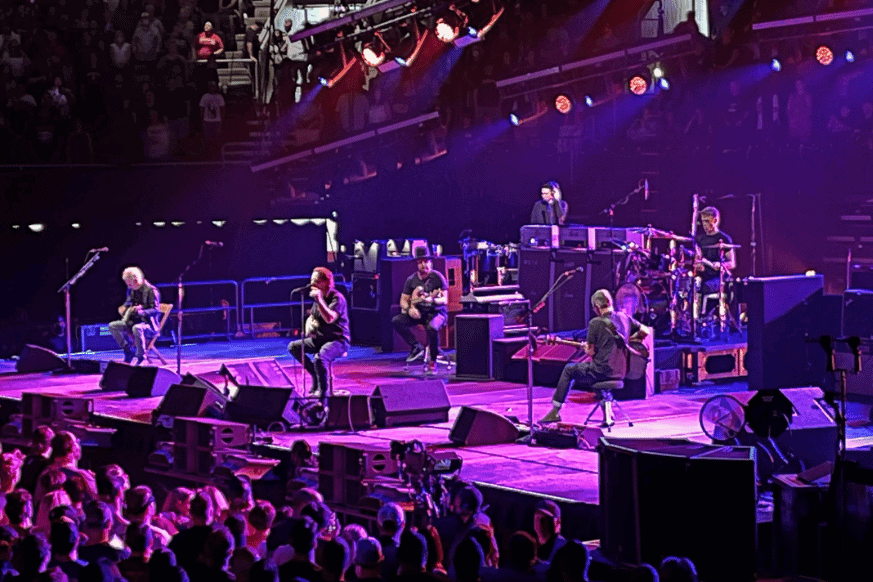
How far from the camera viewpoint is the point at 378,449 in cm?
1212

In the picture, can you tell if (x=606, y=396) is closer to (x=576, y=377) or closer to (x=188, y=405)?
(x=576, y=377)

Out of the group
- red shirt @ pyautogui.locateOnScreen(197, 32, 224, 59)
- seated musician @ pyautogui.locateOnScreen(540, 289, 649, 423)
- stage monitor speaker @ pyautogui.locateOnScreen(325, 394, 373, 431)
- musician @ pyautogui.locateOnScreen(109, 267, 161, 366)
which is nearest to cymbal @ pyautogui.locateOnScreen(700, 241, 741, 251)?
seated musician @ pyautogui.locateOnScreen(540, 289, 649, 423)

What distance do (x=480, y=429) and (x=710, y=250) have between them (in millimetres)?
5558

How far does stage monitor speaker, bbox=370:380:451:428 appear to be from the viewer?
1445 centimetres

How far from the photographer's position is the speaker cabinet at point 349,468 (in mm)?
12062

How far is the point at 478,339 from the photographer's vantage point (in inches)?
680

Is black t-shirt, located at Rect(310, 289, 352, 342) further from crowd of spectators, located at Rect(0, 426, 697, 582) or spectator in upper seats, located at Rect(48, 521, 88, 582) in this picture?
spectator in upper seats, located at Rect(48, 521, 88, 582)

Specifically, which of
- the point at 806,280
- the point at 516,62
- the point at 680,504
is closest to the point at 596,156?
the point at 516,62

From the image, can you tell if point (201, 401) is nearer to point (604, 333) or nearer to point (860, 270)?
point (604, 333)

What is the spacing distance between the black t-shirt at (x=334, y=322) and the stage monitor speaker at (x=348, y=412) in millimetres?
1004

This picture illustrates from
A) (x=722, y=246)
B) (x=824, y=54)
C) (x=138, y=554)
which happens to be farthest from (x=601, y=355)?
(x=138, y=554)

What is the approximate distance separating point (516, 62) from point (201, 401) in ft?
30.9

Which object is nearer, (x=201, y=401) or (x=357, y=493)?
(x=357, y=493)

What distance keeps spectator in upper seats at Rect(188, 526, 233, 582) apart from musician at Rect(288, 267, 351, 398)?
24.6ft
